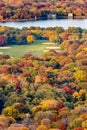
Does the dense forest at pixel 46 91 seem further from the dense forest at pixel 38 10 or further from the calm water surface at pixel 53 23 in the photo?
the dense forest at pixel 38 10

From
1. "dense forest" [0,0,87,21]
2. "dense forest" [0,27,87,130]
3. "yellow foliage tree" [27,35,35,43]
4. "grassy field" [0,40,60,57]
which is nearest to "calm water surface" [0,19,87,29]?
"dense forest" [0,0,87,21]

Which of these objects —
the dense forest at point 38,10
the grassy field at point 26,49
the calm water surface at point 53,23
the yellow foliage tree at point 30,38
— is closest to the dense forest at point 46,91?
the grassy field at point 26,49

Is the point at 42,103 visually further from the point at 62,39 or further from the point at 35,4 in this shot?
the point at 35,4

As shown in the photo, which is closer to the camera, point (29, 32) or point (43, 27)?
point (29, 32)

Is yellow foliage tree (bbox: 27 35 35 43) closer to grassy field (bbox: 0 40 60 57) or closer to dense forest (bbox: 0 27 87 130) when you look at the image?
grassy field (bbox: 0 40 60 57)

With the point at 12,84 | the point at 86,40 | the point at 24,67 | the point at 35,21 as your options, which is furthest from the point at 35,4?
the point at 12,84

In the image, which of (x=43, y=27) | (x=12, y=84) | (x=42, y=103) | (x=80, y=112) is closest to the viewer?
(x=80, y=112)
